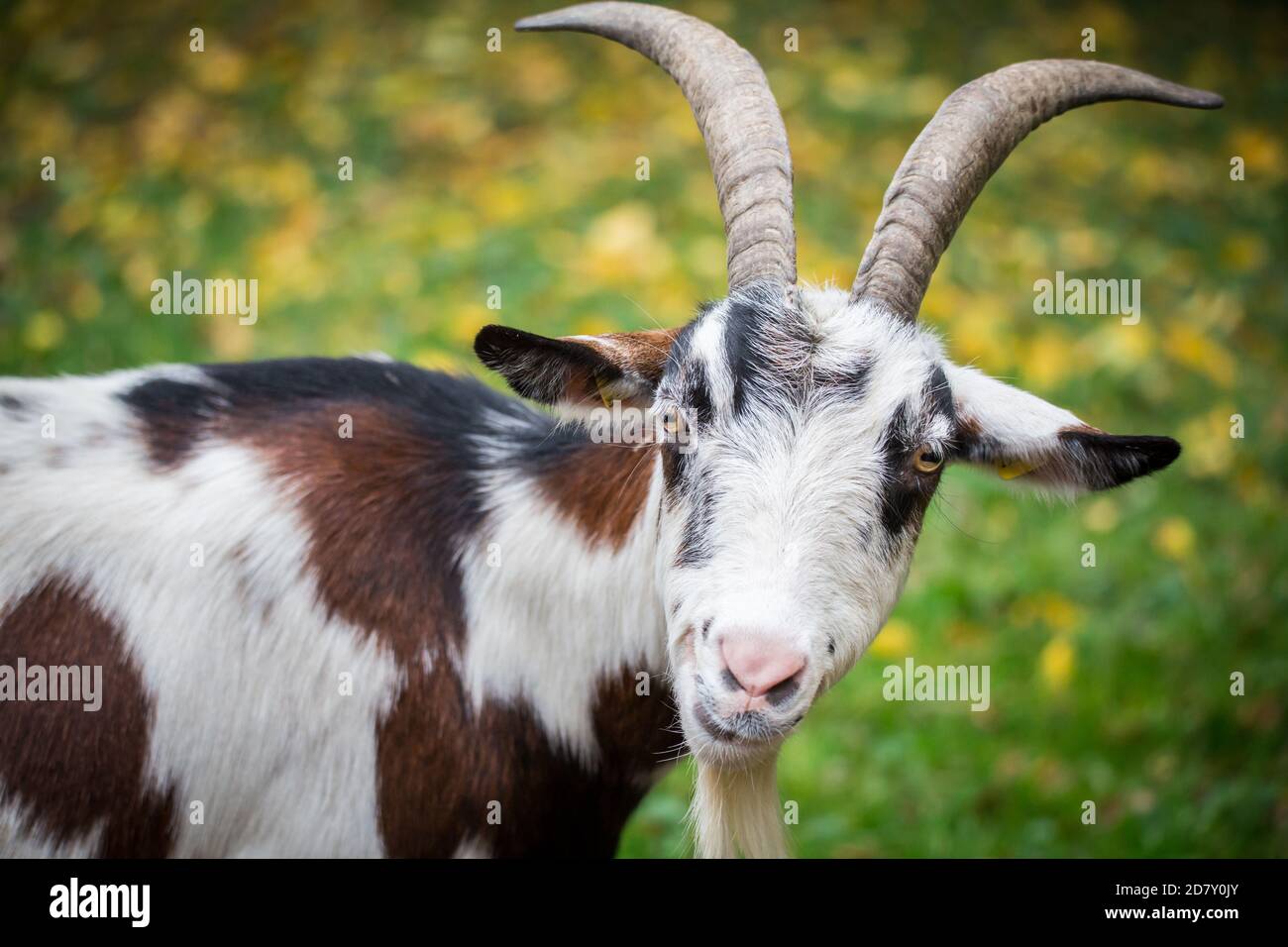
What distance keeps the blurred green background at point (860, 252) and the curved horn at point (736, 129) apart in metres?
1.63

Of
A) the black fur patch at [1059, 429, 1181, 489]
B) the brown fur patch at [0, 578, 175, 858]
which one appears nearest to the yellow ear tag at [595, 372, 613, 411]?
the black fur patch at [1059, 429, 1181, 489]

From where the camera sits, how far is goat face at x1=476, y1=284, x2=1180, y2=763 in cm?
304

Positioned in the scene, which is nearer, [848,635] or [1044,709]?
[848,635]

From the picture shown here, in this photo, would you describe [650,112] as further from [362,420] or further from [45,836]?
[45,836]

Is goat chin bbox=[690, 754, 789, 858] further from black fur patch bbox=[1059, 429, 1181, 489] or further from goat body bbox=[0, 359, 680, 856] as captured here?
black fur patch bbox=[1059, 429, 1181, 489]

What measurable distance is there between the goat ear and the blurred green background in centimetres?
156

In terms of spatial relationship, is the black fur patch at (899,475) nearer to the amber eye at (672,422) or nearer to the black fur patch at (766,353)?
the black fur patch at (766,353)

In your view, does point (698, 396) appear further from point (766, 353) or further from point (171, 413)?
point (171, 413)

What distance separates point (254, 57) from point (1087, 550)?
7984 mm

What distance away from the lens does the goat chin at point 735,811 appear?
3707 mm

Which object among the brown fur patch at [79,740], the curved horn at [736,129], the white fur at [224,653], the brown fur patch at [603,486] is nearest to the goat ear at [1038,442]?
the curved horn at [736,129]
